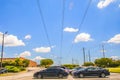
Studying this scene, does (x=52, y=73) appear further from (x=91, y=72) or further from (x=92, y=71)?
(x=92, y=71)

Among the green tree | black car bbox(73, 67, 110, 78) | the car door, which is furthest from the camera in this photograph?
the green tree

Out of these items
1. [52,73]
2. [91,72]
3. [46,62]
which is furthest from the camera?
[46,62]

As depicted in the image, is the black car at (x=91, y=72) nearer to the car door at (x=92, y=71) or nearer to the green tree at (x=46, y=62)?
the car door at (x=92, y=71)

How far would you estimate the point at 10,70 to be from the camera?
69.7 m

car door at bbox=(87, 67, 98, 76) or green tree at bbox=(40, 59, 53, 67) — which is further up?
green tree at bbox=(40, 59, 53, 67)

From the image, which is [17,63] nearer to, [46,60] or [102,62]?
[102,62]

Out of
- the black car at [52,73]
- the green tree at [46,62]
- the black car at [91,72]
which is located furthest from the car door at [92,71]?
the green tree at [46,62]

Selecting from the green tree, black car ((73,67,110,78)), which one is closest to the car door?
black car ((73,67,110,78))

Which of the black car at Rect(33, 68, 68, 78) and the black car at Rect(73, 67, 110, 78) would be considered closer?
the black car at Rect(73, 67, 110, 78)

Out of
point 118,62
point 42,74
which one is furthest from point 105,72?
point 118,62

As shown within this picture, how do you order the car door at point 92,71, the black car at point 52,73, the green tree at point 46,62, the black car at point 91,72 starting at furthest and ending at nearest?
the green tree at point 46,62, the black car at point 52,73, the car door at point 92,71, the black car at point 91,72

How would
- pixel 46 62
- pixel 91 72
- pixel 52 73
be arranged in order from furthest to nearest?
1. pixel 46 62
2. pixel 52 73
3. pixel 91 72

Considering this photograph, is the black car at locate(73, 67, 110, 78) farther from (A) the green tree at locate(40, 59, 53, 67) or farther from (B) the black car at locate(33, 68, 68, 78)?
(A) the green tree at locate(40, 59, 53, 67)

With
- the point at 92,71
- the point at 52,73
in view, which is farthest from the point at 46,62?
the point at 92,71
